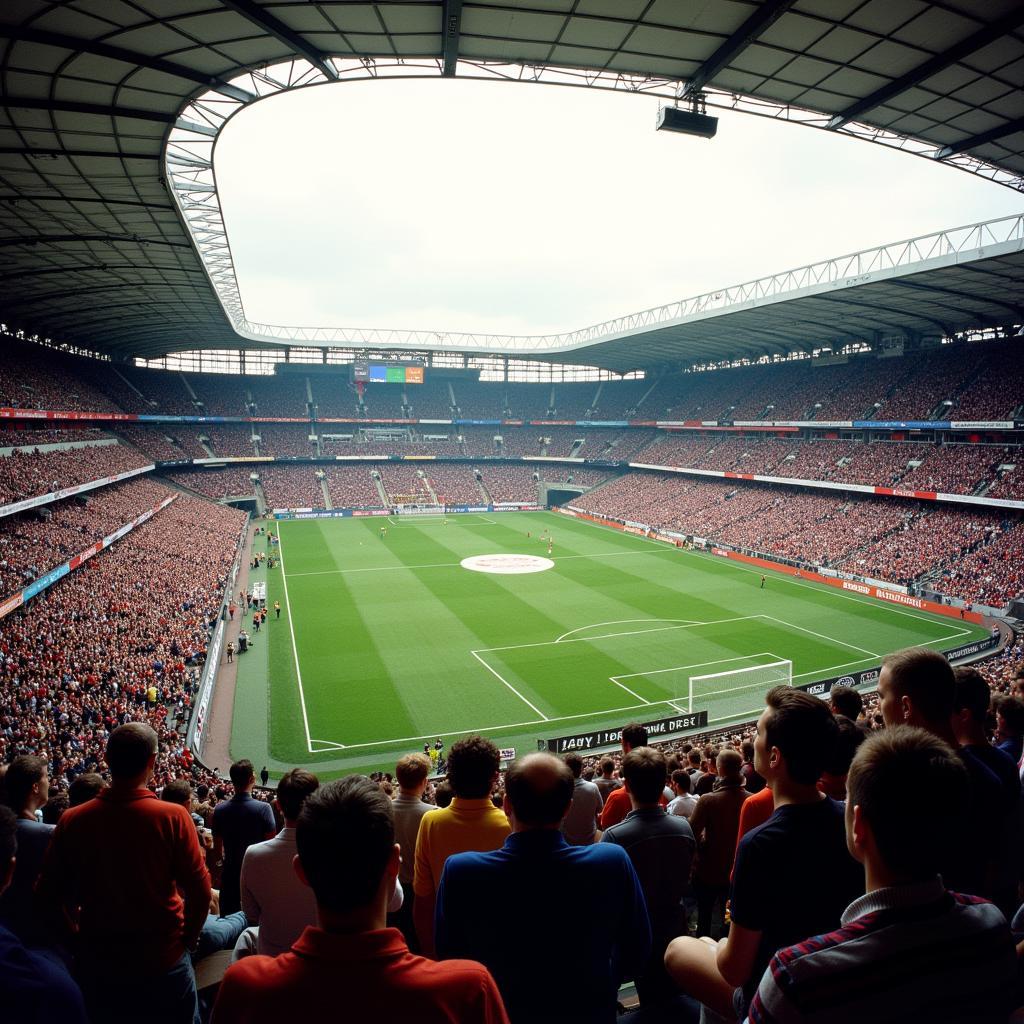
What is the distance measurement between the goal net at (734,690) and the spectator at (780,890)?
22.2 m

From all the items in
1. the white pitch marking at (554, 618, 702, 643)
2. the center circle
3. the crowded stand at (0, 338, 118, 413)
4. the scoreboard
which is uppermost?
the scoreboard

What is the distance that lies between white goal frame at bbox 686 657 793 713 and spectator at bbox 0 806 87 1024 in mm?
24392

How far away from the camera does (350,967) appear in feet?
6.40

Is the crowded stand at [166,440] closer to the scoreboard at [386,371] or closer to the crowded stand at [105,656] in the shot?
→ the scoreboard at [386,371]

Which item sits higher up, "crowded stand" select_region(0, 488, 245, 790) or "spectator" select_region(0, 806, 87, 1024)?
"spectator" select_region(0, 806, 87, 1024)

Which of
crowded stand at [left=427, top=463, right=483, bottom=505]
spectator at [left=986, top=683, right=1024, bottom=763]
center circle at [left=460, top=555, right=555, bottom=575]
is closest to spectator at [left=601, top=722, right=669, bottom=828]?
spectator at [left=986, top=683, right=1024, bottom=763]

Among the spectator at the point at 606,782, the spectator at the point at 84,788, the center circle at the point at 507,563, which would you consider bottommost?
the center circle at the point at 507,563

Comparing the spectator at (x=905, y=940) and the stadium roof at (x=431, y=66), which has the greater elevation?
the stadium roof at (x=431, y=66)

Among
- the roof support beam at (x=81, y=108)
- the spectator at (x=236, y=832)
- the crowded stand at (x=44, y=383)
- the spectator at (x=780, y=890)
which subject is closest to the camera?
the spectator at (x=780, y=890)

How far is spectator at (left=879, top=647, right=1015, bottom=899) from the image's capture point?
12.4ft

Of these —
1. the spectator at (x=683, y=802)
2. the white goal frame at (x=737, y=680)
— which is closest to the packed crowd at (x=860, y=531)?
the white goal frame at (x=737, y=680)

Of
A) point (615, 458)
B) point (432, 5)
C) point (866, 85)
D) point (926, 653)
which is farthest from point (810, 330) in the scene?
point (926, 653)

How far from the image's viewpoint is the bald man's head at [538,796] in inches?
122

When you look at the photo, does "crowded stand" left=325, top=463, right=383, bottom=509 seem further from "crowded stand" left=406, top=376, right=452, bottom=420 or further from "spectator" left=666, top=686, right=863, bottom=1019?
"spectator" left=666, top=686, right=863, bottom=1019
